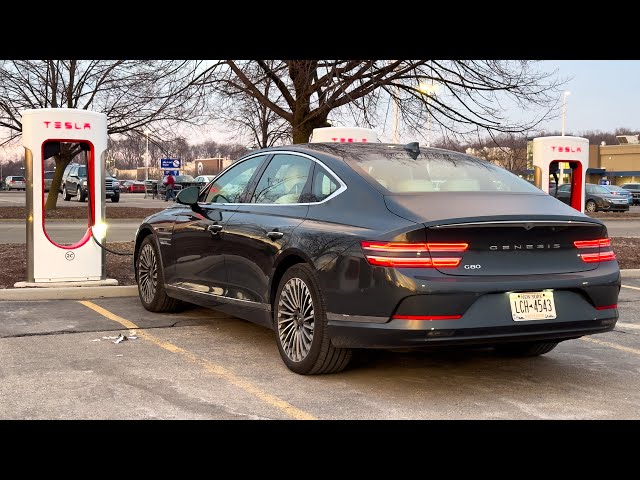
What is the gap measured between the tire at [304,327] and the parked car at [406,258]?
1cm

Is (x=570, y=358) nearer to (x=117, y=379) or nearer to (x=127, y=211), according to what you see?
(x=117, y=379)

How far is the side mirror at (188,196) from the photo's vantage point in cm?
704

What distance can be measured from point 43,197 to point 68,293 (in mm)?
1194

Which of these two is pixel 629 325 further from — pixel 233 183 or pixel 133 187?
pixel 133 187

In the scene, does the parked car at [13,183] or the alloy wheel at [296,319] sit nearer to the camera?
the alloy wheel at [296,319]

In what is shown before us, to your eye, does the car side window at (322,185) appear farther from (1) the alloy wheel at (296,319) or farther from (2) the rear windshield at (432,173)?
(1) the alloy wheel at (296,319)

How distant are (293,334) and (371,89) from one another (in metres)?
12.0

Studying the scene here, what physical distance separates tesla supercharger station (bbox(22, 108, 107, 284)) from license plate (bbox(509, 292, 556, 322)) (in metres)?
5.85

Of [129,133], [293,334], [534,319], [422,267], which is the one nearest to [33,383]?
[293,334]

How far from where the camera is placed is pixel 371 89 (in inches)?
660

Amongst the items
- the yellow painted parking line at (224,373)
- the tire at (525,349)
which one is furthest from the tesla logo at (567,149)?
the yellow painted parking line at (224,373)

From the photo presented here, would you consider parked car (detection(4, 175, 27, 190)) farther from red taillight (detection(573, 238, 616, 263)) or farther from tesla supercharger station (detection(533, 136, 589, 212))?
red taillight (detection(573, 238, 616, 263))

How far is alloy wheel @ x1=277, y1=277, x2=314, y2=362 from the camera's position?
17.3ft

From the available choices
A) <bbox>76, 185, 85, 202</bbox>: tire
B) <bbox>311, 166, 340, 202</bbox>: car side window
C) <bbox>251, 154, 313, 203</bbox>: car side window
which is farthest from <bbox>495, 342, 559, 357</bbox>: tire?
<bbox>76, 185, 85, 202</bbox>: tire
